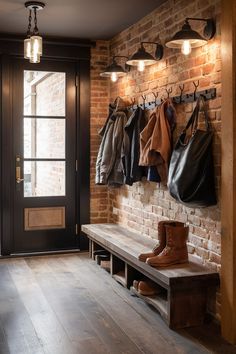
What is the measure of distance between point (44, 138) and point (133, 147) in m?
1.46

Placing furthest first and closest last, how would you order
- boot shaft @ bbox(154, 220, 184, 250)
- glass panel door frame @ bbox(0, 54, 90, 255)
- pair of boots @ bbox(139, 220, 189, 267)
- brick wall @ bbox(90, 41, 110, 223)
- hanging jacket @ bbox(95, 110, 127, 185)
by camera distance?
brick wall @ bbox(90, 41, 110, 223), glass panel door frame @ bbox(0, 54, 90, 255), hanging jacket @ bbox(95, 110, 127, 185), boot shaft @ bbox(154, 220, 184, 250), pair of boots @ bbox(139, 220, 189, 267)

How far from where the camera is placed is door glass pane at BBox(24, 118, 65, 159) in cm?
555

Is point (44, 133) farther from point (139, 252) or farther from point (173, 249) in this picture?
point (173, 249)

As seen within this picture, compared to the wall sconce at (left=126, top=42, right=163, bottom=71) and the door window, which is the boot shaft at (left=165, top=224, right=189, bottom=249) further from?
the door window

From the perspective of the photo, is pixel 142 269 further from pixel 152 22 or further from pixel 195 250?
pixel 152 22

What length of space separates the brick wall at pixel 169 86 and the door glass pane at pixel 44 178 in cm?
42

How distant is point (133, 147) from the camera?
181 inches

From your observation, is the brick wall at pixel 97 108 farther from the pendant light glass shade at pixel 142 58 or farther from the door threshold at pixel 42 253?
the pendant light glass shade at pixel 142 58

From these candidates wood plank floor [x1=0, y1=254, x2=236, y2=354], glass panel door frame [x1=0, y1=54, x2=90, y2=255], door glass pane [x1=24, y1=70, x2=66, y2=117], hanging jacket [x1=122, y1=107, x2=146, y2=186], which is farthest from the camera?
door glass pane [x1=24, y1=70, x2=66, y2=117]

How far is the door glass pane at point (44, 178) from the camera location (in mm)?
5547

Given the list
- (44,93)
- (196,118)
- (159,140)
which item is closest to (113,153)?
(159,140)

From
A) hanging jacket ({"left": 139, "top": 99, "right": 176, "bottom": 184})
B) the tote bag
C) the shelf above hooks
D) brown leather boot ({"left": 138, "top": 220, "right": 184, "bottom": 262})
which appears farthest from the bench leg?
the shelf above hooks

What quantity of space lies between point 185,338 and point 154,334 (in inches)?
8.4

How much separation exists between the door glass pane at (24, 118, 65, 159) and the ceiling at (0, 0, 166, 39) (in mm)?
1016
